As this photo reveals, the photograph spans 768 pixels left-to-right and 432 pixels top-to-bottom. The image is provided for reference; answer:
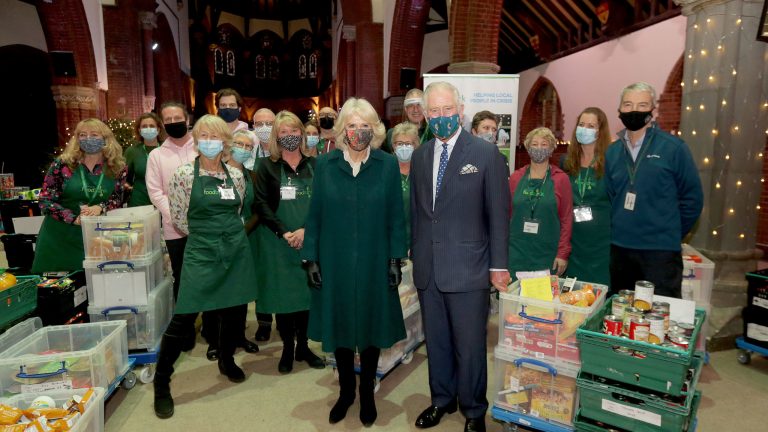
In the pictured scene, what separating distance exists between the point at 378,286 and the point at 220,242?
1.00 m

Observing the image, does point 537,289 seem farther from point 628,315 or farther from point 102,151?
point 102,151

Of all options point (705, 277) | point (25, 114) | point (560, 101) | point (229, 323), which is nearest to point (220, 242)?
point (229, 323)

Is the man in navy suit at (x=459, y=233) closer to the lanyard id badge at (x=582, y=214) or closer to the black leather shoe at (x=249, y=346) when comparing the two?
the lanyard id badge at (x=582, y=214)

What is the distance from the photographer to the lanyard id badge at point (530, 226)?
121 inches

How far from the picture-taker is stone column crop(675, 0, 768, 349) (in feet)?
11.5

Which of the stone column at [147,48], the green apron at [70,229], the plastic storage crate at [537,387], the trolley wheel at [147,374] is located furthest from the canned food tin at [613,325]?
the stone column at [147,48]

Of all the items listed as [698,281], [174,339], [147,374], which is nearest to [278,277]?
[174,339]

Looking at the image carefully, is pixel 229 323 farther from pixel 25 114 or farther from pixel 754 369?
pixel 25 114

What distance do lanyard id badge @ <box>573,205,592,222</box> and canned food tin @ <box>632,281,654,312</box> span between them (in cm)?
78

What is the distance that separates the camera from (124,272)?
316 centimetres

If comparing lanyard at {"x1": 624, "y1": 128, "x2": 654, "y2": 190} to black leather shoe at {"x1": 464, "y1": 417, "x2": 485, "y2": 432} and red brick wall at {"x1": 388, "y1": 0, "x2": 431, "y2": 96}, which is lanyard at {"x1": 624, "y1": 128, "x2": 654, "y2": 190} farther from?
red brick wall at {"x1": 388, "y1": 0, "x2": 431, "y2": 96}

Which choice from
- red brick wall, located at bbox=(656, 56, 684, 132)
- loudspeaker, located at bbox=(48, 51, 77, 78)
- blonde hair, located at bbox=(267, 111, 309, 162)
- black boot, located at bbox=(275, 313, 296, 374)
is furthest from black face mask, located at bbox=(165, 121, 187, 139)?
red brick wall, located at bbox=(656, 56, 684, 132)

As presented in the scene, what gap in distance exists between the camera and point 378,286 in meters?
2.45

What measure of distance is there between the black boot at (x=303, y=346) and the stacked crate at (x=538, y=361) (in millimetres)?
1364
